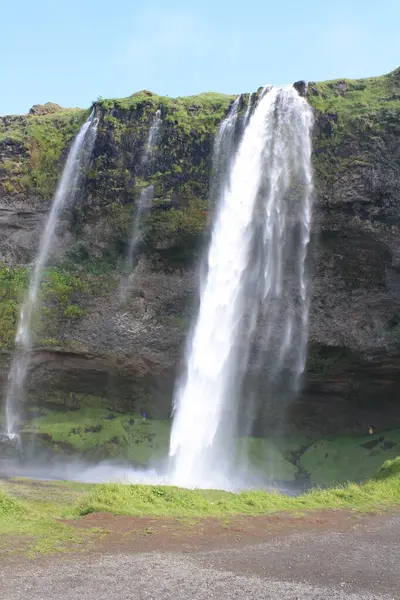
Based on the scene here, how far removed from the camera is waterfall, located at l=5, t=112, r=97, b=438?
89.1 feet

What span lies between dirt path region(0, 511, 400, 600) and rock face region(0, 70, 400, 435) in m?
16.0

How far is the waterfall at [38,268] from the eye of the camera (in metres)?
27.2

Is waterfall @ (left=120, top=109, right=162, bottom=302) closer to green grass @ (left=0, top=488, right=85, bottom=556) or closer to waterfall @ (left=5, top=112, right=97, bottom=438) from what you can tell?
waterfall @ (left=5, top=112, right=97, bottom=438)

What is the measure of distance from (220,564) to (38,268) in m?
23.8

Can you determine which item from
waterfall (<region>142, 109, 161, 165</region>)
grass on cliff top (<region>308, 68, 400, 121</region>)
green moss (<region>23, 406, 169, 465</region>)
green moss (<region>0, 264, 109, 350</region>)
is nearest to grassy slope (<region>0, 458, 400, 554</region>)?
green moss (<region>23, 406, 169, 465</region>)

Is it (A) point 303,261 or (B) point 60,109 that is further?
(B) point 60,109

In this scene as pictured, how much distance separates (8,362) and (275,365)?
1380 cm

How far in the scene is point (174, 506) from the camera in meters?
12.0

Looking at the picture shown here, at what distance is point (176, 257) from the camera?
1098 inches

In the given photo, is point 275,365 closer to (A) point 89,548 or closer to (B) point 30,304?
(B) point 30,304

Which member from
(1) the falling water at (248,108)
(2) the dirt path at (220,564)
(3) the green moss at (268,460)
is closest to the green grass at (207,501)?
(2) the dirt path at (220,564)

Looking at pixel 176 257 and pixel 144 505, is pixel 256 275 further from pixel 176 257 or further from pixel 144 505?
pixel 144 505

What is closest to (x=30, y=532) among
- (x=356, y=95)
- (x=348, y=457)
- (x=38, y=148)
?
(x=348, y=457)

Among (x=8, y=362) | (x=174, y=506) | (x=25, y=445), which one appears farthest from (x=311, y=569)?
(x=8, y=362)
